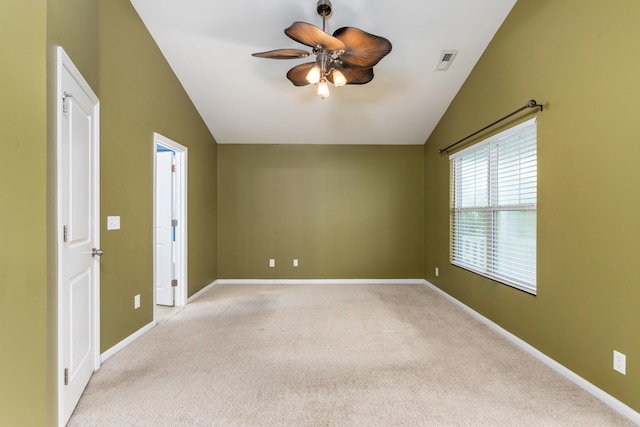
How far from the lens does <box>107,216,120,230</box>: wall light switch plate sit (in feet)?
8.04

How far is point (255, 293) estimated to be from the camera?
14.7 feet

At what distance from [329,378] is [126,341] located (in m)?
1.86

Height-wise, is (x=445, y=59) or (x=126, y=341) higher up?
(x=445, y=59)

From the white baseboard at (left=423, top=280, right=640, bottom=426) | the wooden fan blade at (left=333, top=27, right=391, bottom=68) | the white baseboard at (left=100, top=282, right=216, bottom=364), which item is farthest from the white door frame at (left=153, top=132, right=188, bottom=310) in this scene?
the white baseboard at (left=423, top=280, right=640, bottom=426)

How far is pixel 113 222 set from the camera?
98.3 inches

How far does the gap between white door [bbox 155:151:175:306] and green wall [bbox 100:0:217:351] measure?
520 mm

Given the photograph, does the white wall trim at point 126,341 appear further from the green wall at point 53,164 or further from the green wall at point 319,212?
the green wall at point 319,212

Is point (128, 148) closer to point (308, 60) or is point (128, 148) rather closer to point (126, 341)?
point (126, 341)

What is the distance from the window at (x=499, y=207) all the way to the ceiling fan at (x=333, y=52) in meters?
1.50

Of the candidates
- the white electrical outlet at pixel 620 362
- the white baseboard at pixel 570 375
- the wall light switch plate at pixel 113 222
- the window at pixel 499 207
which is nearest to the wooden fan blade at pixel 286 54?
the wall light switch plate at pixel 113 222

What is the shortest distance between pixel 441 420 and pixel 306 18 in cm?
334

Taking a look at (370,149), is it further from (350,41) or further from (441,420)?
(441,420)

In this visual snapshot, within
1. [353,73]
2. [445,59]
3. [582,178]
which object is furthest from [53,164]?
[445,59]

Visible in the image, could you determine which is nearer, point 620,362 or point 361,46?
point 620,362
